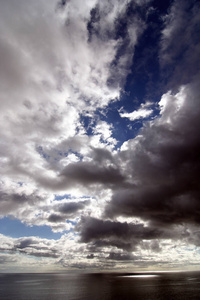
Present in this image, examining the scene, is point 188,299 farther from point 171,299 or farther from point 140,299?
point 140,299

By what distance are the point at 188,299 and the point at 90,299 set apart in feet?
169

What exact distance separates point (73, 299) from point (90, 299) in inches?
368

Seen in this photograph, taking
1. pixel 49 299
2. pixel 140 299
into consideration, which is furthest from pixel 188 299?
pixel 49 299

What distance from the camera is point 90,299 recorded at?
104125 mm

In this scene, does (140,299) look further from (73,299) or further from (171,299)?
(73,299)

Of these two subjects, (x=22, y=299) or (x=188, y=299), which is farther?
(x=22, y=299)

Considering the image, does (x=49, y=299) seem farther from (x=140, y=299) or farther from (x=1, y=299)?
(x=140, y=299)

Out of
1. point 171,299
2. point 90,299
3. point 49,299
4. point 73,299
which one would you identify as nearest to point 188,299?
point 171,299

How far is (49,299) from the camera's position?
10644cm

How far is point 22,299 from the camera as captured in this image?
108 metres

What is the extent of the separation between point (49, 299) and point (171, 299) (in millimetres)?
65802

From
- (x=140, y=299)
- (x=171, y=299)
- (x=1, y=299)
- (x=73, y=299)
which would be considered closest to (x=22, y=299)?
(x=1, y=299)

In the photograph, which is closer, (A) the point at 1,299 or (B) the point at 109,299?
(B) the point at 109,299

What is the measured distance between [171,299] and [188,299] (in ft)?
28.2
